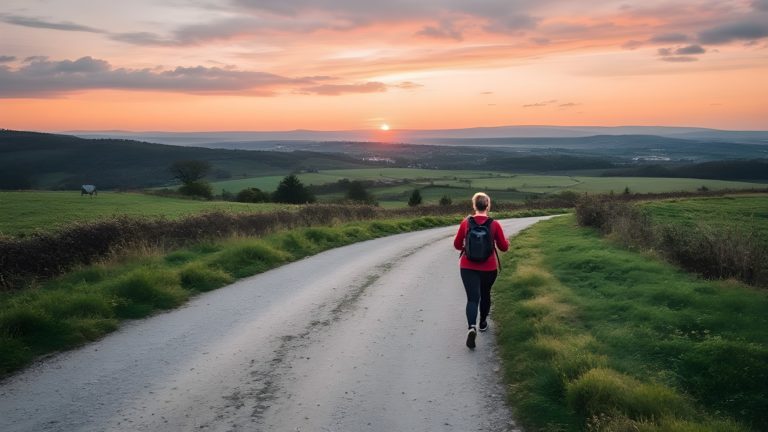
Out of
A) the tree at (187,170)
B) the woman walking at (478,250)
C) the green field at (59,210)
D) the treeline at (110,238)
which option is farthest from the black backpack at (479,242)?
the tree at (187,170)

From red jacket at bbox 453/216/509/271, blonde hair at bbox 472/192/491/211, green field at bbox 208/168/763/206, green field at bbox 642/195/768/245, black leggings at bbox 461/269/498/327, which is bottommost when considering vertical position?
green field at bbox 208/168/763/206

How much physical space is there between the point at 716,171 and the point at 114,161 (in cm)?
14623

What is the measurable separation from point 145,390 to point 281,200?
64.4 meters

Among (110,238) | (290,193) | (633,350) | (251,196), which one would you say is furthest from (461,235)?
(251,196)

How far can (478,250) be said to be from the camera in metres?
7.83

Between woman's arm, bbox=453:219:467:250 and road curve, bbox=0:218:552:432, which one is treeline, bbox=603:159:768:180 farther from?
road curve, bbox=0:218:552:432

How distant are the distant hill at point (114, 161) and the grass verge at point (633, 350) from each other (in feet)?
373

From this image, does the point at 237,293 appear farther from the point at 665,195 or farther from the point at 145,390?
the point at 665,195

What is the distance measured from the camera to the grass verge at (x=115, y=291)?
7.46 meters

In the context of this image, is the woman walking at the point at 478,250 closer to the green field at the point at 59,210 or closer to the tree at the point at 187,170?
the green field at the point at 59,210

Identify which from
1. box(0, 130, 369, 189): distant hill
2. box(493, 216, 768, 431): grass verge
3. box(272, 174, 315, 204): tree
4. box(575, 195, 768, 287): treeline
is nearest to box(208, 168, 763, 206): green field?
box(272, 174, 315, 204): tree

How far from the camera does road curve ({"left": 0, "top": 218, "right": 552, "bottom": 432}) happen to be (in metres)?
5.20

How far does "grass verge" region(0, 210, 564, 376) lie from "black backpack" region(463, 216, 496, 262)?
5.77 meters

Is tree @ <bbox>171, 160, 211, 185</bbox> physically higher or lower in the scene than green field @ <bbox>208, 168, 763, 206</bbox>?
higher
